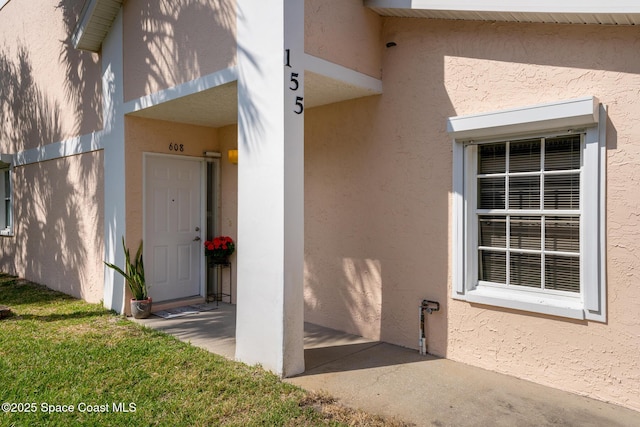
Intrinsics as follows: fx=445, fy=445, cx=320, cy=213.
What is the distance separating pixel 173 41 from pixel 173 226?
309cm

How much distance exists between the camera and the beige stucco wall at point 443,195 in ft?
13.5

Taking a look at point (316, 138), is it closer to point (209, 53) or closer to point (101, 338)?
point (209, 53)

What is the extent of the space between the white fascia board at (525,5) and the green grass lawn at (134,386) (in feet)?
13.2

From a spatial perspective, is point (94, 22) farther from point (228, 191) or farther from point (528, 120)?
point (528, 120)

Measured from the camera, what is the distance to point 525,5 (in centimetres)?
432

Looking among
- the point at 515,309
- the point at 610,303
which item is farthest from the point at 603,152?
the point at 515,309

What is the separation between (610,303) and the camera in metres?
4.14

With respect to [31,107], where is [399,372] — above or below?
below

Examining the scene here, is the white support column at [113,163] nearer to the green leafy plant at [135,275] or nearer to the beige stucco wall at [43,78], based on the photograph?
the green leafy plant at [135,275]

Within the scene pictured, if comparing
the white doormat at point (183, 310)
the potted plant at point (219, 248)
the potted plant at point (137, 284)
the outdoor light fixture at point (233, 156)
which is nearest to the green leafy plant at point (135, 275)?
the potted plant at point (137, 284)

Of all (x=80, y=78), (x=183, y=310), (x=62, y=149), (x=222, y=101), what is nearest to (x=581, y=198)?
(x=222, y=101)

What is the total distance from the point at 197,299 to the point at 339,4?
→ 5.35 meters

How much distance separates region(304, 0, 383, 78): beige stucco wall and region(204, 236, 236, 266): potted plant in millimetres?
3786

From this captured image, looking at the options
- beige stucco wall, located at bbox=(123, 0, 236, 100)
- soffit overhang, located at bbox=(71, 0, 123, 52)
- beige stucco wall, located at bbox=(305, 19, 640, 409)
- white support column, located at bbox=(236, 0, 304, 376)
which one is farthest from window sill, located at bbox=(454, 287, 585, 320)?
soffit overhang, located at bbox=(71, 0, 123, 52)
